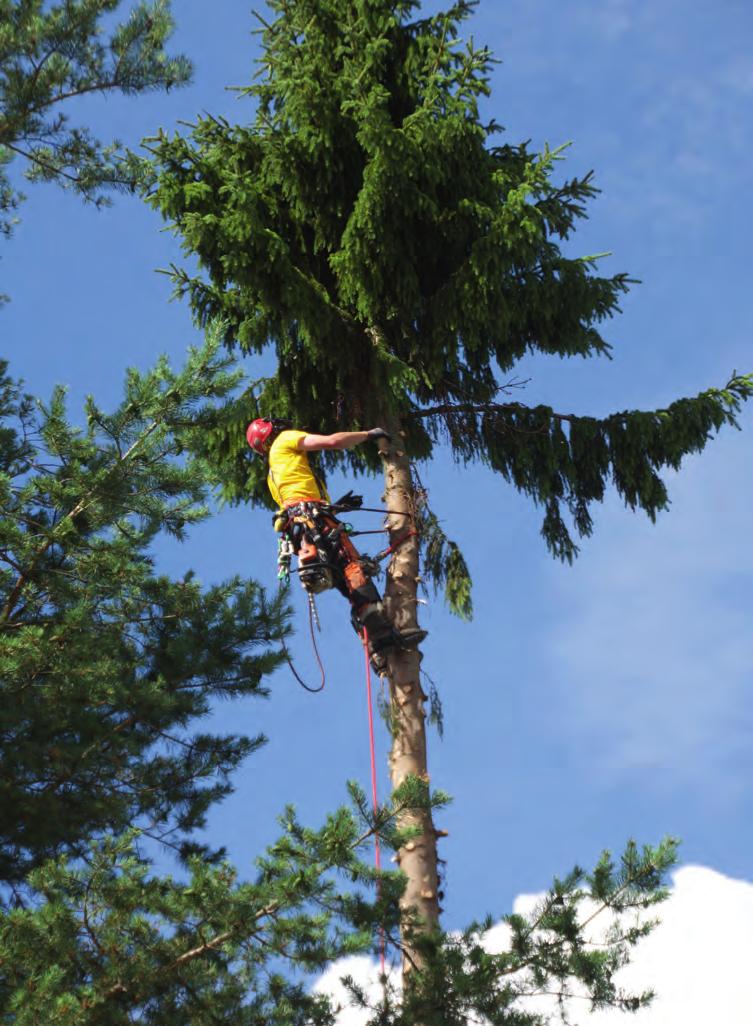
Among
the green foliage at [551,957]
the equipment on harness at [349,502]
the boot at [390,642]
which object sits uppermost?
the equipment on harness at [349,502]

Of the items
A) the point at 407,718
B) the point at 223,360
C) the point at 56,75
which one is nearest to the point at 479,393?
the point at 223,360

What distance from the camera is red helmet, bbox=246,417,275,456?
38.3 ft

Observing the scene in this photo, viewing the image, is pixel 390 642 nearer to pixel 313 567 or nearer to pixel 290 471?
pixel 313 567

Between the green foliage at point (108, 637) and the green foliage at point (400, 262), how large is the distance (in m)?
0.77

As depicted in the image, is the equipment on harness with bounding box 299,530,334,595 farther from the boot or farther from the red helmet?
the red helmet

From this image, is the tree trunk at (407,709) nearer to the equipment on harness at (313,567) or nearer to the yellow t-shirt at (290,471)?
the equipment on harness at (313,567)

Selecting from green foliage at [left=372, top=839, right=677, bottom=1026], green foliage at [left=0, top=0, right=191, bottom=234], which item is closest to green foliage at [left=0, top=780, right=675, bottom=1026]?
green foliage at [left=372, top=839, right=677, bottom=1026]

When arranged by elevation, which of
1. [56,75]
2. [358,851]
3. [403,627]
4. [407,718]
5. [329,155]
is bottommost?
[358,851]

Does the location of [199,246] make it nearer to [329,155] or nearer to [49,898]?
[329,155]

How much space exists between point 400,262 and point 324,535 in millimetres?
2744

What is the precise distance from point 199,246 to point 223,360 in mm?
1521

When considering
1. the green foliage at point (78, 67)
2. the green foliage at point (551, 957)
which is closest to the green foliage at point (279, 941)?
the green foliage at point (551, 957)

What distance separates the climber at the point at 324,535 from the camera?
11047 mm

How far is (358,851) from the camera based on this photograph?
9352mm
